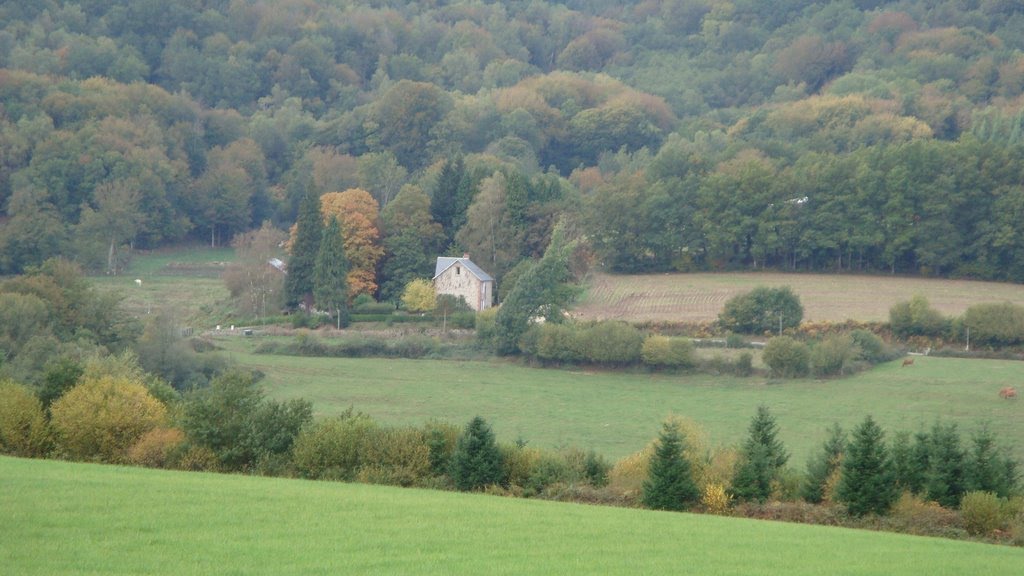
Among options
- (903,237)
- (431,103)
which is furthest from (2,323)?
(431,103)

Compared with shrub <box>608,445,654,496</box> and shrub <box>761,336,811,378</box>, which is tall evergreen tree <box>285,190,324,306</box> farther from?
shrub <box>608,445,654,496</box>

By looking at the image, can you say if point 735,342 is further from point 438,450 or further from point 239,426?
point 239,426

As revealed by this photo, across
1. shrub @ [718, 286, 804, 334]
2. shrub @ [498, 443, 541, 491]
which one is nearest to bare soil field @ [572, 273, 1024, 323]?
shrub @ [718, 286, 804, 334]

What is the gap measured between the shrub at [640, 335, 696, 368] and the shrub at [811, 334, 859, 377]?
184 inches

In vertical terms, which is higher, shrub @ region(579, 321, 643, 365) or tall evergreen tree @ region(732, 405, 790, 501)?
shrub @ region(579, 321, 643, 365)

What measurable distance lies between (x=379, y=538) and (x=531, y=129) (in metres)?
97.2

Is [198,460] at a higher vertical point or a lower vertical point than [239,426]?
lower

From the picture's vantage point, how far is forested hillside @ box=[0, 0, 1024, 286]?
7050cm

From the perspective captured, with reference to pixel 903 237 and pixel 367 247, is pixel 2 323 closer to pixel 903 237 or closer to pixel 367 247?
pixel 367 247

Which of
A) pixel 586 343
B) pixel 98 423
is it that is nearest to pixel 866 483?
pixel 98 423

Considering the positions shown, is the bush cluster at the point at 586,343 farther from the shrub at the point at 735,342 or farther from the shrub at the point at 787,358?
the shrub at the point at 787,358

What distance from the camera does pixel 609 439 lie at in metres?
41.2

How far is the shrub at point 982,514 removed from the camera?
79.3 feet

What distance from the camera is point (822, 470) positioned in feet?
92.2
